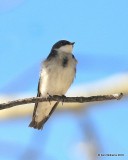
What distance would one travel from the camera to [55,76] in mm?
3799

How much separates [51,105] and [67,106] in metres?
2.13

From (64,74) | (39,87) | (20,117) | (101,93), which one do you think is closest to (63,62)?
(64,74)

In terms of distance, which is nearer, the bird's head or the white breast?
the white breast

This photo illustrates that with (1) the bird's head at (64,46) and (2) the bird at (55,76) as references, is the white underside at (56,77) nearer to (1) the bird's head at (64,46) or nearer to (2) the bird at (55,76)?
(2) the bird at (55,76)

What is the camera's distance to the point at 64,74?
376 centimetres

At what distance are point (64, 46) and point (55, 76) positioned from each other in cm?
48

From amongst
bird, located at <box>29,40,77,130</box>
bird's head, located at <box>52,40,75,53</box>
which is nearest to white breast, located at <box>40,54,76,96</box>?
bird, located at <box>29,40,77,130</box>

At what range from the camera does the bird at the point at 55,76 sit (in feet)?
12.4

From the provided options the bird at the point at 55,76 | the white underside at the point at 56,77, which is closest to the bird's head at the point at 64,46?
the bird at the point at 55,76

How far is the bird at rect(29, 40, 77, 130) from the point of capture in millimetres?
3770

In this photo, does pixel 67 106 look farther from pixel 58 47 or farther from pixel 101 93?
pixel 58 47

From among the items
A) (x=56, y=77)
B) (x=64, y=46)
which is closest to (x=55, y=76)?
(x=56, y=77)

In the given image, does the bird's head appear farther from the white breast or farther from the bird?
the white breast

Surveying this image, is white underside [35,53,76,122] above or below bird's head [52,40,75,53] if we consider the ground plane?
below
